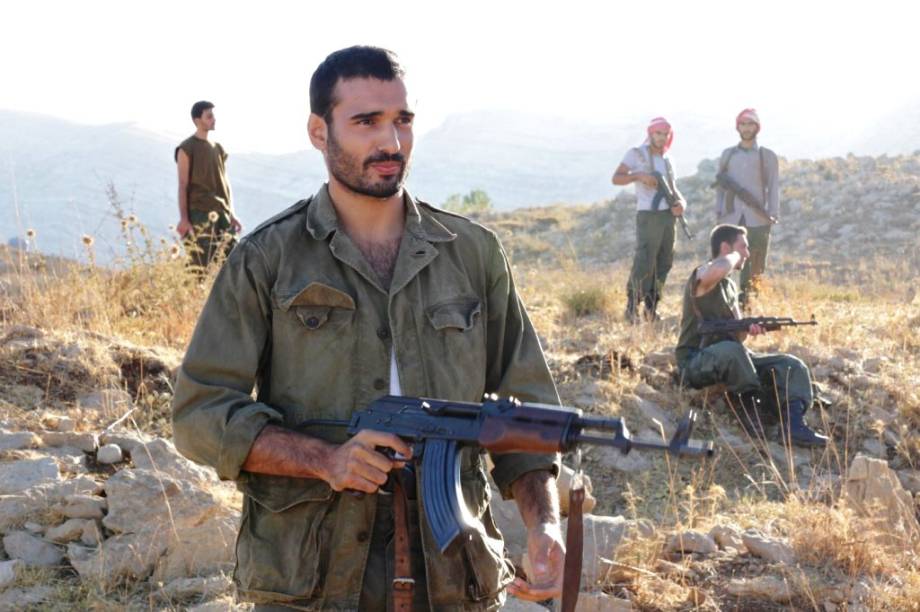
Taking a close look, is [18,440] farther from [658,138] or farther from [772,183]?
[772,183]

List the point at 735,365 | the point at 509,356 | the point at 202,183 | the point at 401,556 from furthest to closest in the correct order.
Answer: the point at 202,183, the point at 735,365, the point at 509,356, the point at 401,556

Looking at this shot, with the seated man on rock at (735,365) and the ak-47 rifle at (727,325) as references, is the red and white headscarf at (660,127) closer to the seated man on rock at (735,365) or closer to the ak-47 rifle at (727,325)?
the seated man on rock at (735,365)

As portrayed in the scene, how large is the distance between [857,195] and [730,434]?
17718 millimetres

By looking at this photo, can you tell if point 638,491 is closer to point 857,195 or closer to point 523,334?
point 523,334

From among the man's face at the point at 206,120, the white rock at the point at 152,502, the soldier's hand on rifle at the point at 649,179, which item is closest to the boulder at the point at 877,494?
the white rock at the point at 152,502

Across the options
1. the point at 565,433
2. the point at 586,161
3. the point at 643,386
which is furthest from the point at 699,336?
the point at 586,161

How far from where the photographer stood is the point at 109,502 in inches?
178

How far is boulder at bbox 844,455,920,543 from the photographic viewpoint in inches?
205

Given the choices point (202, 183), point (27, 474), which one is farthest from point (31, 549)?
point (202, 183)

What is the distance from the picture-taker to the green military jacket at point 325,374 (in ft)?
7.65

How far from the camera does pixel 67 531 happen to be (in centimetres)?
444

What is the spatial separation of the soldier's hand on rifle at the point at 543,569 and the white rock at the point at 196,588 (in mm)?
2165

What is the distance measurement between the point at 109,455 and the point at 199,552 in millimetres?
875

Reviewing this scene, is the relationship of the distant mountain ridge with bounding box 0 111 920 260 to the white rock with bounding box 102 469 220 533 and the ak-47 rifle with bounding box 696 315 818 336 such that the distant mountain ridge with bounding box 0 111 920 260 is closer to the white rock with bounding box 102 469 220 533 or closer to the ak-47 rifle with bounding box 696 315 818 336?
the ak-47 rifle with bounding box 696 315 818 336
